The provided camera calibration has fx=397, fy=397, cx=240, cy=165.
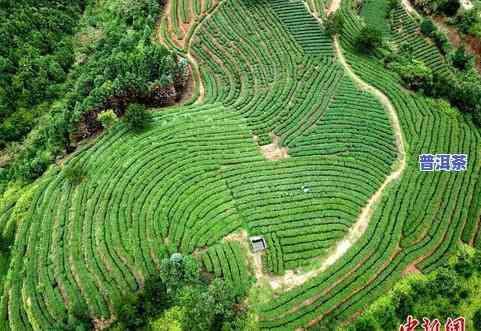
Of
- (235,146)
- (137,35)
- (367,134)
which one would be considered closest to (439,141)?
(367,134)

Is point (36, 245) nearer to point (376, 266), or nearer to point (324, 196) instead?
point (324, 196)

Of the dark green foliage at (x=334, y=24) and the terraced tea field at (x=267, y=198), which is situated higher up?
the dark green foliage at (x=334, y=24)

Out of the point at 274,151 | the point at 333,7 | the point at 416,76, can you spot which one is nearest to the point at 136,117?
the point at 274,151

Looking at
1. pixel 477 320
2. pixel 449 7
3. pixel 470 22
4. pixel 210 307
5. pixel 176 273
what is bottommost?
pixel 477 320

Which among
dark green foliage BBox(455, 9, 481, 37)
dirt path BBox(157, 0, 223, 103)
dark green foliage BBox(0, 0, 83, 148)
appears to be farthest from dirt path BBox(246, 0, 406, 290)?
dark green foliage BBox(0, 0, 83, 148)

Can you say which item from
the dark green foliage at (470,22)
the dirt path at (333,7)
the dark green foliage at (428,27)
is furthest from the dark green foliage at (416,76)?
the dark green foliage at (470,22)

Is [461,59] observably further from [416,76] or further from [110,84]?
[110,84]

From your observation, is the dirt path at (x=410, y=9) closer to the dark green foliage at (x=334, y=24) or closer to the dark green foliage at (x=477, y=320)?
the dark green foliage at (x=334, y=24)
